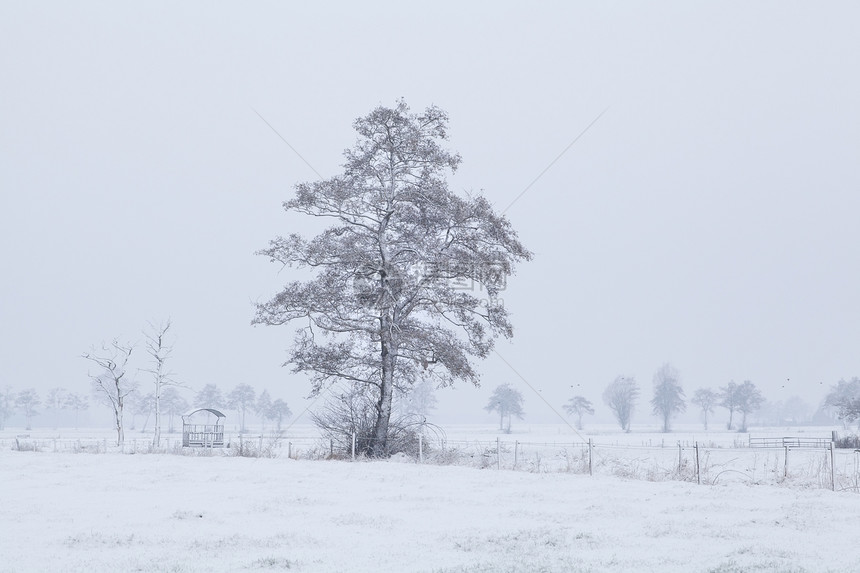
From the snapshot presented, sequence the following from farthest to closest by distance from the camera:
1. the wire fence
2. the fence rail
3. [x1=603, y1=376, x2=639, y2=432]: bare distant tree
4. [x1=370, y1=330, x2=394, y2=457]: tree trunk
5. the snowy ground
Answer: [x1=603, y1=376, x2=639, y2=432]: bare distant tree < the fence rail < [x1=370, y1=330, x2=394, y2=457]: tree trunk < the wire fence < the snowy ground

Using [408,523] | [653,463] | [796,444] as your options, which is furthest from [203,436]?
[796,444]

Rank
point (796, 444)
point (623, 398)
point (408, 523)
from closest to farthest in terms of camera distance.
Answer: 1. point (408, 523)
2. point (796, 444)
3. point (623, 398)

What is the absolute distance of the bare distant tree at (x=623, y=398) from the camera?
139750 millimetres

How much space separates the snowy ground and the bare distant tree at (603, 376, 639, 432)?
11475 centimetres

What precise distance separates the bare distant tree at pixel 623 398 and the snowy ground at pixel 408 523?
11475 cm

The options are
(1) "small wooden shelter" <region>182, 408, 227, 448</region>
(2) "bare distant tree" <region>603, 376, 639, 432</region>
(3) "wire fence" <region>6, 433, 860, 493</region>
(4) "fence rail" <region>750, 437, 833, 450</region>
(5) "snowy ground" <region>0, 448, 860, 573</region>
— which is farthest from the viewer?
(2) "bare distant tree" <region>603, 376, 639, 432</region>

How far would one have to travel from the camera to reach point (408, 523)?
15.6m

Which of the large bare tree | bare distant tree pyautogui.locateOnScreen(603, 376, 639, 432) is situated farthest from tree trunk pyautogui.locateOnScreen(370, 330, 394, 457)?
bare distant tree pyautogui.locateOnScreen(603, 376, 639, 432)

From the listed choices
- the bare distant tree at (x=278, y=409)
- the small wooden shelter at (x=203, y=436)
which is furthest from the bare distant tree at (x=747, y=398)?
the small wooden shelter at (x=203, y=436)

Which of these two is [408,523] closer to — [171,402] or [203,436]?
[203,436]

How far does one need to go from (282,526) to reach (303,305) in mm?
16228

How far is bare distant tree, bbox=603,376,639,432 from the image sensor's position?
140 meters

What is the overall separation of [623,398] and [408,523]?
133 metres

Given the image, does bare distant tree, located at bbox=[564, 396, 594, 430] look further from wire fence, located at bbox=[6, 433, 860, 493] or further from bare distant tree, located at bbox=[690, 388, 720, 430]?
wire fence, located at bbox=[6, 433, 860, 493]
